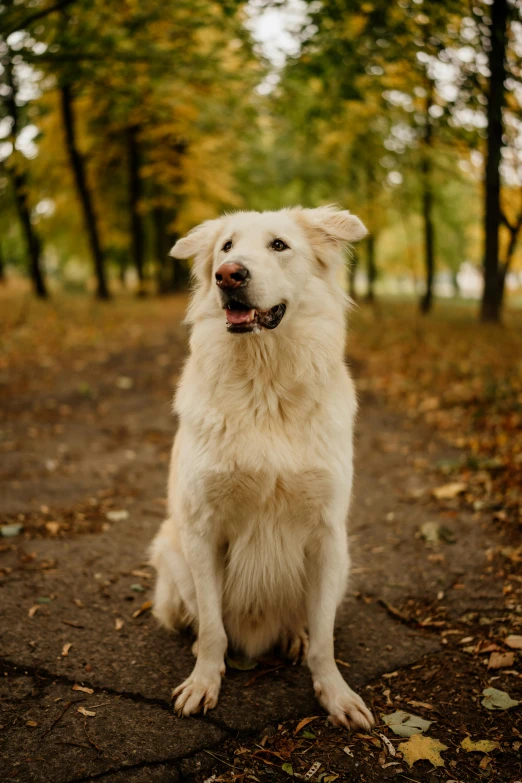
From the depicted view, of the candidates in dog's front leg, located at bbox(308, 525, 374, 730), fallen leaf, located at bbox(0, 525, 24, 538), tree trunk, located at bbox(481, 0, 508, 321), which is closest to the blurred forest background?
tree trunk, located at bbox(481, 0, 508, 321)

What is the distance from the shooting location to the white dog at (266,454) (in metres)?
2.66

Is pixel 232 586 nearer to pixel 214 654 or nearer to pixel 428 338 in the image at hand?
pixel 214 654

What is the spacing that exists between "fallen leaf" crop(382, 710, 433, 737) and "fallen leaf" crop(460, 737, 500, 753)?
0.54 feet

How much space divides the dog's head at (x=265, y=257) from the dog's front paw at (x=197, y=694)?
5.46 feet

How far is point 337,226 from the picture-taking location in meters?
3.05

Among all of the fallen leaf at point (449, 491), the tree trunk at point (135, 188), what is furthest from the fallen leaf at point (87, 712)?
the tree trunk at point (135, 188)

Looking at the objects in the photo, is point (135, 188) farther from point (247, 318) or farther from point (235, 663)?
point (235, 663)

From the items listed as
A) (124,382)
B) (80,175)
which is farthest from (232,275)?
(80,175)

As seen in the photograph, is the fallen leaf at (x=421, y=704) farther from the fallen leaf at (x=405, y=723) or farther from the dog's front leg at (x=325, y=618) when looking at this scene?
the dog's front leg at (x=325, y=618)

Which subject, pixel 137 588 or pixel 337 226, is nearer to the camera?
pixel 337 226

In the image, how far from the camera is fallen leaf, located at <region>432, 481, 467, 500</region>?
4992 mm

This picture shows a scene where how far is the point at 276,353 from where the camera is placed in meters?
2.87

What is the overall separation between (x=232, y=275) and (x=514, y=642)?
2427 mm

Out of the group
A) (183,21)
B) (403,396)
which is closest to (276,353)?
(403,396)
